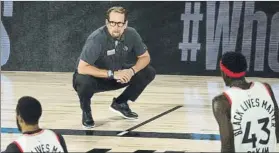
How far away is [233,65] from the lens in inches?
202

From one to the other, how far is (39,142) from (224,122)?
133cm

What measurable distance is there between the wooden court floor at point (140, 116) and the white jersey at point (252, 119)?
174 cm

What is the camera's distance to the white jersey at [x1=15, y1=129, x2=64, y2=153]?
4.50 meters

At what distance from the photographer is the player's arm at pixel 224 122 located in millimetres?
4965

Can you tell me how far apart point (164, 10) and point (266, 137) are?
862 centimetres

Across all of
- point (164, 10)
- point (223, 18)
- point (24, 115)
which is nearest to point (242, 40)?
point (223, 18)

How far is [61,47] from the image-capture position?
13953 millimetres

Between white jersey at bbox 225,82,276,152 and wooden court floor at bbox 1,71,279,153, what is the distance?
1739 mm

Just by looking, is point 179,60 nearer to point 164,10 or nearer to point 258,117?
point 164,10

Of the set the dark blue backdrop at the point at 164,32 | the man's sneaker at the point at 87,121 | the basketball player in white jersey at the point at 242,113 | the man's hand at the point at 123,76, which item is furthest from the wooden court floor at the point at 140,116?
the basketball player in white jersey at the point at 242,113

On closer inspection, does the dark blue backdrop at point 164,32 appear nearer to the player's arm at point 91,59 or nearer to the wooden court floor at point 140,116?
the wooden court floor at point 140,116

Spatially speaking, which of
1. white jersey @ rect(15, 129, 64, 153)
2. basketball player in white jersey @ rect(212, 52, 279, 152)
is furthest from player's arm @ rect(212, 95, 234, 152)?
white jersey @ rect(15, 129, 64, 153)

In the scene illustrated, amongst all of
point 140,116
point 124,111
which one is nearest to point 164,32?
point 140,116

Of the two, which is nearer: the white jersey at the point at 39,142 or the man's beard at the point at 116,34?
the white jersey at the point at 39,142
